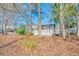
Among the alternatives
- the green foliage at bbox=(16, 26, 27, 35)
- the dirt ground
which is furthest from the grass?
the green foliage at bbox=(16, 26, 27, 35)

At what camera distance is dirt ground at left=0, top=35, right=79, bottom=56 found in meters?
3.62

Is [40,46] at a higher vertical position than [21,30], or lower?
lower

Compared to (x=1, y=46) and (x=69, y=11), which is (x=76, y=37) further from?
(x=1, y=46)

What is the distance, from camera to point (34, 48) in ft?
11.9

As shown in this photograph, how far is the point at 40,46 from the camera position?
365cm

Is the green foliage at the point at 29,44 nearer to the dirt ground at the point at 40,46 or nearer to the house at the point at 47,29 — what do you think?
the dirt ground at the point at 40,46

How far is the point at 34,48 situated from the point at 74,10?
0.72 m

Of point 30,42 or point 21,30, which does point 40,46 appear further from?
point 21,30

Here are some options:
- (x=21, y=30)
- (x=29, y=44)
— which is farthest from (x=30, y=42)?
(x=21, y=30)

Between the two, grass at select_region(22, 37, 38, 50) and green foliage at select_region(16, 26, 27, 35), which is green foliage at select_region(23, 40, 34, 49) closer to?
grass at select_region(22, 37, 38, 50)

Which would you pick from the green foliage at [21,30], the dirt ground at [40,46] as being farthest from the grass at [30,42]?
the green foliage at [21,30]

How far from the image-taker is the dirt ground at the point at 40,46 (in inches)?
142

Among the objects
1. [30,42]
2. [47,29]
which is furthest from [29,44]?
[47,29]

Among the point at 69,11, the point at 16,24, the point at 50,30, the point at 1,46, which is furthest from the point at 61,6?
the point at 1,46
